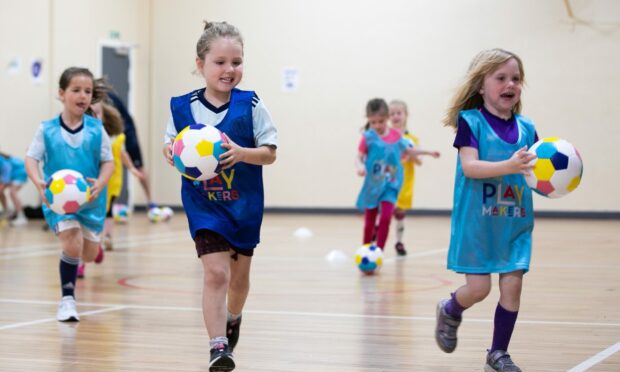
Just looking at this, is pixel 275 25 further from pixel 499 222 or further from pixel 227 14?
pixel 499 222

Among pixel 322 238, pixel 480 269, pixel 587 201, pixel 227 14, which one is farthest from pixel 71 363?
pixel 227 14

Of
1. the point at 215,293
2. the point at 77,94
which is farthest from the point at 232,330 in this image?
the point at 77,94

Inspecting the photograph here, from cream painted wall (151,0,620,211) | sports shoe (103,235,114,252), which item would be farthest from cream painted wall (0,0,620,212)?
sports shoe (103,235,114,252)

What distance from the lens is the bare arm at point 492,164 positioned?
3793mm

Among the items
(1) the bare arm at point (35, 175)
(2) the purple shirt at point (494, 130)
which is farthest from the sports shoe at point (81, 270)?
(2) the purple shirt at point (494, 130)

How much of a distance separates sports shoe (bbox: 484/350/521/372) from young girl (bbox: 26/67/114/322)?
2711 millimetres

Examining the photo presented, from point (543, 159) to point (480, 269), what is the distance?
53cm

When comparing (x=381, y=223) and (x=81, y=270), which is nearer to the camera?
(x=81, y=270)

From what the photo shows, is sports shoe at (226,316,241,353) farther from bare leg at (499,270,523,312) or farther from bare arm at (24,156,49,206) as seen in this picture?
bare arm at (24,156,49,206)

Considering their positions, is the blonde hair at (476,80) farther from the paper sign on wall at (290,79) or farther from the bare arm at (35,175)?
the paper sign on wall at (290,79)

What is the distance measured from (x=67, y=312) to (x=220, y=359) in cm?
212

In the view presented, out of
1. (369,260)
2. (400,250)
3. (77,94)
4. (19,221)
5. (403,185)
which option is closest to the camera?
(77,94)

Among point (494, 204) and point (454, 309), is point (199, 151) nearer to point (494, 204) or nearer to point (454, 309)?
point (494, 204)

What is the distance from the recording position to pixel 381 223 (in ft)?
29.5
